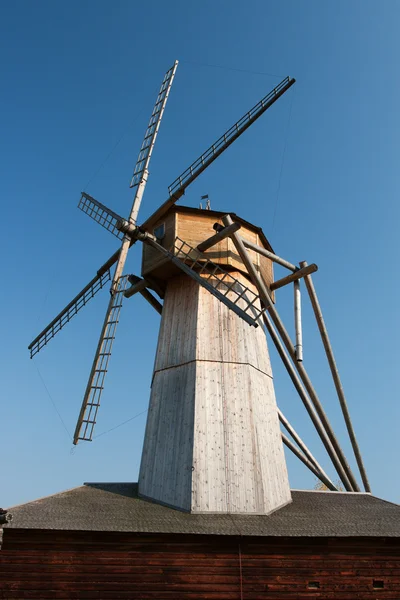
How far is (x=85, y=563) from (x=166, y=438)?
12.4 ft

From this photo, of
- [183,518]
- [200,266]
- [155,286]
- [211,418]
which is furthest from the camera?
[155,286]

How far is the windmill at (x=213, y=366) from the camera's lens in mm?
12945

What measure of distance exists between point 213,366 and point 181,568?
17.3ft

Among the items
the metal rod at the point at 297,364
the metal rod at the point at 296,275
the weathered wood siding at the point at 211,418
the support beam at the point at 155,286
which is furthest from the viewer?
the support beam at the point at 155,286

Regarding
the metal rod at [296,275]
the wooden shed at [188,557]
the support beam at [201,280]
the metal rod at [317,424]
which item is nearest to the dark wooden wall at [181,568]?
the wooden shed at [188,557]

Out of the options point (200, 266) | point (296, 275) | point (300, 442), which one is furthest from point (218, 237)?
point (300, 442)

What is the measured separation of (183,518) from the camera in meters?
11.9

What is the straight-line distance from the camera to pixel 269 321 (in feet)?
54.9

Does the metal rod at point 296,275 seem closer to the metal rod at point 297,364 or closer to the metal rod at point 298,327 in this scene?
the metal rod at point 298,327

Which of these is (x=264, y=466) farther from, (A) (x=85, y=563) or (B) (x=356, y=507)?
(A) (x=85, y=563)

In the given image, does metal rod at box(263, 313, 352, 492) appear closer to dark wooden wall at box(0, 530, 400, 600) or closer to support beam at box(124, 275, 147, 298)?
dark wooden wall at box(0, 530, 400, 600)

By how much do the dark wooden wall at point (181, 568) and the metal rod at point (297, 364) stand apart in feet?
12.9

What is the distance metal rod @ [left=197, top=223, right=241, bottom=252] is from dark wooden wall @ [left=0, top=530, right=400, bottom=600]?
26.2ft

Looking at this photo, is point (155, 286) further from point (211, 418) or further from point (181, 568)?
point (181, 568)
